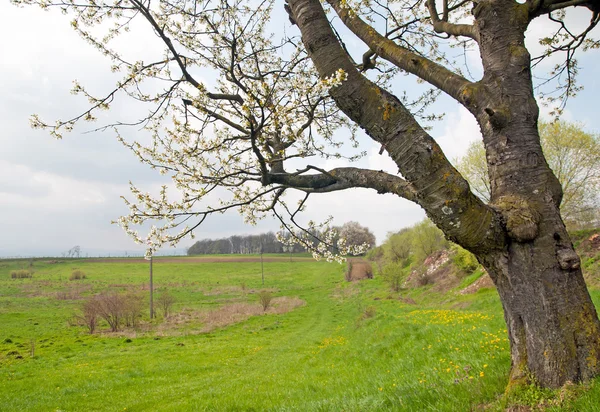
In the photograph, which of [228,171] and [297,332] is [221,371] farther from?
[228,171]

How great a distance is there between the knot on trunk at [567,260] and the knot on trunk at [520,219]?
0.28 meters

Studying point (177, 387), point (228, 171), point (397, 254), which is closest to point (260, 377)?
point (177, 387)

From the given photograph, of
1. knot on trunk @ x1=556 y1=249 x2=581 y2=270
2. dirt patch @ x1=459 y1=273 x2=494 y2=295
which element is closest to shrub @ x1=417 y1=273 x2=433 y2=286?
dirt patch @ x1=459 y1=273 x2=494 y2=295

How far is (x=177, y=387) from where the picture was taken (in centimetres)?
1128

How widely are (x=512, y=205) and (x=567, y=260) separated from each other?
66 centimetres

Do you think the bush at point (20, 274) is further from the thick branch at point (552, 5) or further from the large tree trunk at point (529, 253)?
the thick branch at point (552, 5)

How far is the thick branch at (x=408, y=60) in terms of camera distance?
4039 mm

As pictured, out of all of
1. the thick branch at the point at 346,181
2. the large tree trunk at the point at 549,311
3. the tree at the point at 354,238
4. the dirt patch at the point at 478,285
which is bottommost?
the dirt patch at the point at 478,285

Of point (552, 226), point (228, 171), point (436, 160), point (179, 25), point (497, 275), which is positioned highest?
point (179, 25)

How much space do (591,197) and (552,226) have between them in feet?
95.4

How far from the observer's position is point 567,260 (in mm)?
3020

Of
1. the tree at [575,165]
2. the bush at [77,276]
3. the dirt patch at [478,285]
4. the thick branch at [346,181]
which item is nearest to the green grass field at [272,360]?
the dirt patch at [478,285]

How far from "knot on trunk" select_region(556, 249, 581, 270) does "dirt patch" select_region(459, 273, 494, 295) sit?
22.4m

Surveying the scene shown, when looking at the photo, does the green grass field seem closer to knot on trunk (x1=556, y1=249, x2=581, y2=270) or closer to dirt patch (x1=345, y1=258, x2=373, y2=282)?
knot on trunk (x1=556, y1=249, x2=581, y2=270)
